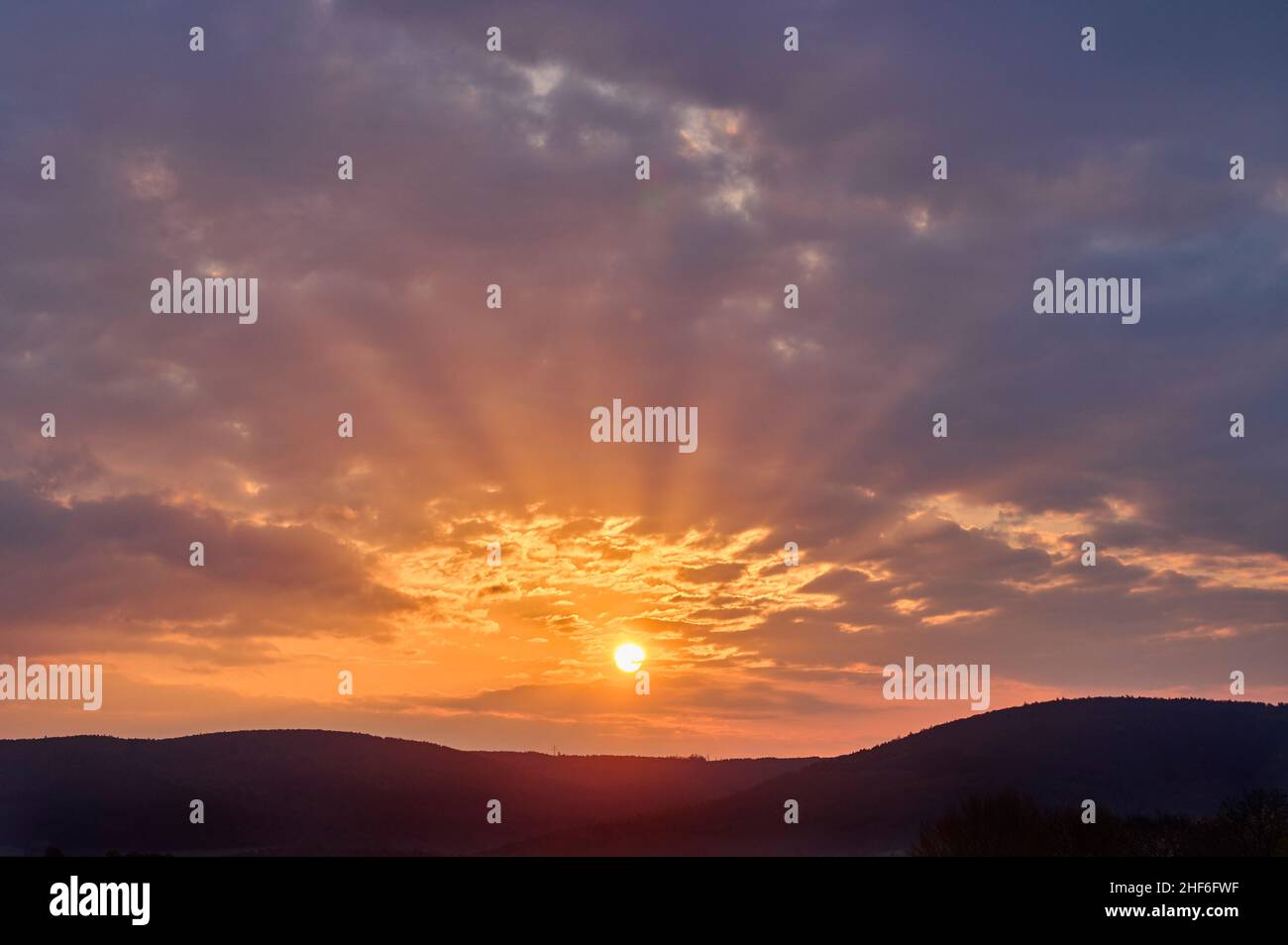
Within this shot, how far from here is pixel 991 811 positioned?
128m

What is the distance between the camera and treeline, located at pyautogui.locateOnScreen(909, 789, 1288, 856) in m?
125

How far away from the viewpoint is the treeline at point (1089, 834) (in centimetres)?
12481

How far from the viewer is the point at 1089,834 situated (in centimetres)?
12800
